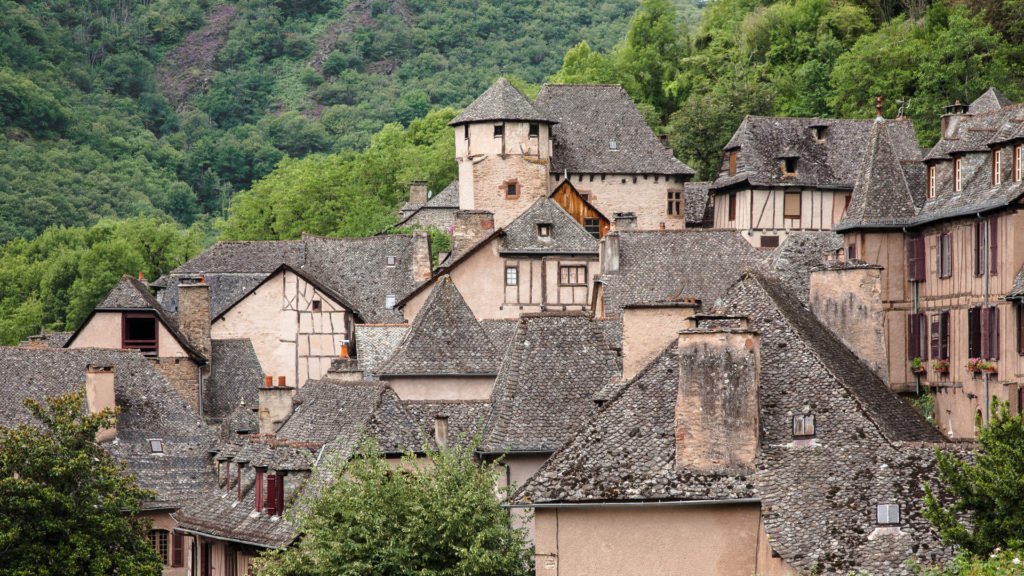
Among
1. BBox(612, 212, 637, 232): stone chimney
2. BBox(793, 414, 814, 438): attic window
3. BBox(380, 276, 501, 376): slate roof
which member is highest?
BBox(612, 212, 637, 232): stone chimney

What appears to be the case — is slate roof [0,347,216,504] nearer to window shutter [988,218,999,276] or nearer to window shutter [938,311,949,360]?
window shutter [938,311,949,360]

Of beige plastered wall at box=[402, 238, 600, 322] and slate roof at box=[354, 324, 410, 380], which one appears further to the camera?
beige plastered wall at box=[402, 238, 600, 322]

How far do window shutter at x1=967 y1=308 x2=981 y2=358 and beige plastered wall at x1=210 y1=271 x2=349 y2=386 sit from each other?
3201cm

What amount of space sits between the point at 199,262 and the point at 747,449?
52.1 m

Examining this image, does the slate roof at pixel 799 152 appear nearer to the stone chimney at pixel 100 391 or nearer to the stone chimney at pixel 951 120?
the stone chimney at pixel 951 120

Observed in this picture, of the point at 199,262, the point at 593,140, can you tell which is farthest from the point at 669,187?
the point at 199,262

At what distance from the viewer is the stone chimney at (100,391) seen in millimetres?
55938

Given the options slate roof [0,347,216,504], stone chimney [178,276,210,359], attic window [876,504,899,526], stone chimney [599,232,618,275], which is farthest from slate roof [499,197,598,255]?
attic window [876,504,899,526]

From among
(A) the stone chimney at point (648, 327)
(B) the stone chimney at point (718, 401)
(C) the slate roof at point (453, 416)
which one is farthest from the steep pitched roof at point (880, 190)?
(B) the stone chimney at point (718, 401)

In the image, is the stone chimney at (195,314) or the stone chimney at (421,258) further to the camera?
the stone chimney at (421,258)

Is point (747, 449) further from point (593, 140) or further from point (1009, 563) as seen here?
point (593, 140)

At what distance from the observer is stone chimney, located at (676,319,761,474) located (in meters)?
33.0

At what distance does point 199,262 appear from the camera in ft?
270

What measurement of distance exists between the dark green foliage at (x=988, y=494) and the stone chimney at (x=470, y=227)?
41785mm
